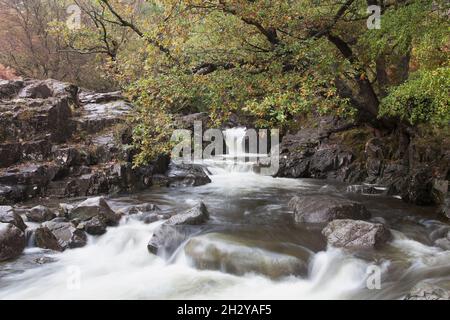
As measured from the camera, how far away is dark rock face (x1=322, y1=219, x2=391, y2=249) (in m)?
7.98

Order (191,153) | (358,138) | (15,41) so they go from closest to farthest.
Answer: (358,138) < (191,153) < (15,41)

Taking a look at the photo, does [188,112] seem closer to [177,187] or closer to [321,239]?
[177,187]

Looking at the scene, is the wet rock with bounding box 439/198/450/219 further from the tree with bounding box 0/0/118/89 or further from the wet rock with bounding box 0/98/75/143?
the tree with bounding box 0/0/118/89

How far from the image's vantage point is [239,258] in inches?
292

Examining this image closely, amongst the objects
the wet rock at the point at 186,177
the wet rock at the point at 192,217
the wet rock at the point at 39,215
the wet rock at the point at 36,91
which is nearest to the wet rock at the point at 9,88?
the wet rock at the point at 36,91

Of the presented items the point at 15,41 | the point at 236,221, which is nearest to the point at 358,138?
the point at 236,221

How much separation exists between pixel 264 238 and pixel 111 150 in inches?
329

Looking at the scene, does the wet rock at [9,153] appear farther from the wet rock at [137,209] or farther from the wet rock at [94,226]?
the wet rock at [94,226]

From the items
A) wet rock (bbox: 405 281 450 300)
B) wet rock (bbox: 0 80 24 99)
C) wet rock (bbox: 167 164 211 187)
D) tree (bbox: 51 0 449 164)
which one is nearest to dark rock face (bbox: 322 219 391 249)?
wet rock (bbox: 405 281 450 300)

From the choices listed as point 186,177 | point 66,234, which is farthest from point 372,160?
point 66,234

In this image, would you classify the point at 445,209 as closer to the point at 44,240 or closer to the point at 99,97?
the point at 44,240

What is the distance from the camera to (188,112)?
2516 cm

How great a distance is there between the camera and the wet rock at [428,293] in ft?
17.4

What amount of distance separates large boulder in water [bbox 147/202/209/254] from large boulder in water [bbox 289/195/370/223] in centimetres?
252
